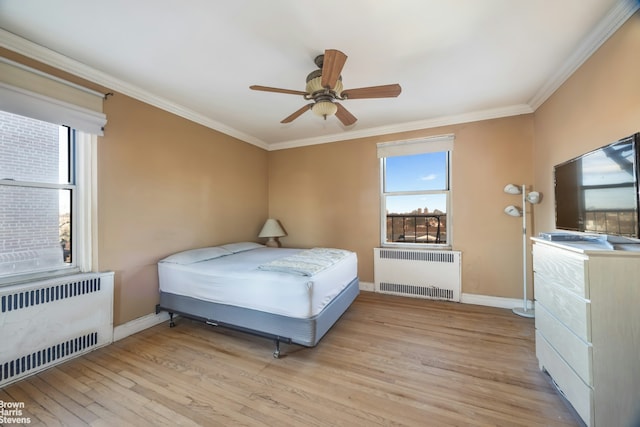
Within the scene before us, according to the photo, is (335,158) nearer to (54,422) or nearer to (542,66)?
(542,66)

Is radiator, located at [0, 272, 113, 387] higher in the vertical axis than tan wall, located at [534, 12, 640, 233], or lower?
lower

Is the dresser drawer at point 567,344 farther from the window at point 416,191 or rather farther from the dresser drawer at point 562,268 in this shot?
the window at point 416,191

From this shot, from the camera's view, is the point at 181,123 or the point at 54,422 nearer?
the point at 54,422

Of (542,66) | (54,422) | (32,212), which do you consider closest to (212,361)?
(54,422)

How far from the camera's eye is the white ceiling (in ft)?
5.03

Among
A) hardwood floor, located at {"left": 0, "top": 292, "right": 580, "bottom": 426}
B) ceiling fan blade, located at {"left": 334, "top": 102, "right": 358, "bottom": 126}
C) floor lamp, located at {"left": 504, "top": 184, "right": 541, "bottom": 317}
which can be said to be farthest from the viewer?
floor lamp, located at {"left": 504, "top": 184, "right": 541, "bottom": 317}

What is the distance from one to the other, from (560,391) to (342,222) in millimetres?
2912

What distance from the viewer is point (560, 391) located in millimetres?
1498

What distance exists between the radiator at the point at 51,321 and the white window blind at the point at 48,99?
52.0 inches

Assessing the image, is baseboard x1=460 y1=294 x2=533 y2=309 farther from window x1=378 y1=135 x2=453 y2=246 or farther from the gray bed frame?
the gray bed frame

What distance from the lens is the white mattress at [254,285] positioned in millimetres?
1969

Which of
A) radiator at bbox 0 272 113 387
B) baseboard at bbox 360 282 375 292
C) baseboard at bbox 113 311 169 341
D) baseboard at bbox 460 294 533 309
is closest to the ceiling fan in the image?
radiator at bbox 0 272 113 387

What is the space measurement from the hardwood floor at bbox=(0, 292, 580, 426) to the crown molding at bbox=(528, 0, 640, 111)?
249 cm

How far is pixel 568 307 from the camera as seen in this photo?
4.56 feet
